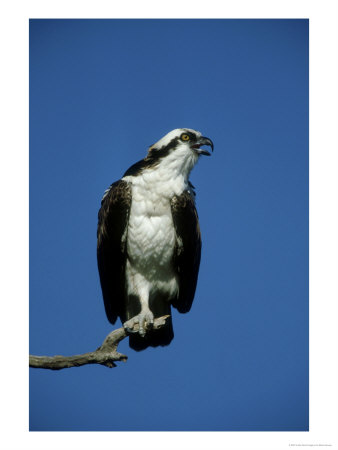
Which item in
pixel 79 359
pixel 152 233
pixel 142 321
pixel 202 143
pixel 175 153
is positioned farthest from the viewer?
pixel 202 143


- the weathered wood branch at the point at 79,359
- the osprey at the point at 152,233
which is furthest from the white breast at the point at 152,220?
the weathered wood branch at the point at 79,359

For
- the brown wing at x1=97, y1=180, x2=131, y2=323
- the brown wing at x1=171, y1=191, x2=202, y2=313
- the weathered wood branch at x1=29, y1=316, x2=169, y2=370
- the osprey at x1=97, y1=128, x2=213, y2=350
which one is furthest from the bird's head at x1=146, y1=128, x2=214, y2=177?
the weathered wood branch at x1=29, y1=316, x2=169, y2=370

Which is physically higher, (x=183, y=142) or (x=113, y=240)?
(x=183, y=142)

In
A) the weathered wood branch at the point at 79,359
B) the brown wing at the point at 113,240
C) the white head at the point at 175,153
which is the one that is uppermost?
the white head at the point at 175,153

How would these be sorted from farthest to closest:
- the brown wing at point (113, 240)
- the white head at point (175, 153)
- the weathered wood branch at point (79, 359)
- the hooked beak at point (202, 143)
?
the hooked beak at point (202, 143), the white head at point (175, 153), the brown wing at point (113, 240), the weathered wood branch at point (79, 359)

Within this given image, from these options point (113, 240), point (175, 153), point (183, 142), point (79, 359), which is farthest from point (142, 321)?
point (183, 142)

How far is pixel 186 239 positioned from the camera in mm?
6547

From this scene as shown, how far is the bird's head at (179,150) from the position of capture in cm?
659

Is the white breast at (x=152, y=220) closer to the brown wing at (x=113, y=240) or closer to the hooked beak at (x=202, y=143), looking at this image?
the brown wing at (x=113, y=240)

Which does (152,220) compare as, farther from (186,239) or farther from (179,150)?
(179,150)

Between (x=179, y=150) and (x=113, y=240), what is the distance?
1.27 meters

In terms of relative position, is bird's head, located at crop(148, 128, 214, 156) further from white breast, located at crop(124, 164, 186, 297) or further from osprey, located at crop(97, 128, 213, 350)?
white breast, located at crop(124, 164, 186, 297)
